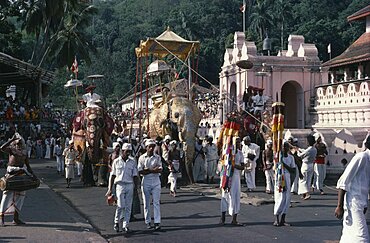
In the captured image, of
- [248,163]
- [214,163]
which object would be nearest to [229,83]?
[214,163]

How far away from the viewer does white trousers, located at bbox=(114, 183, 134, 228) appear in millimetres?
9164

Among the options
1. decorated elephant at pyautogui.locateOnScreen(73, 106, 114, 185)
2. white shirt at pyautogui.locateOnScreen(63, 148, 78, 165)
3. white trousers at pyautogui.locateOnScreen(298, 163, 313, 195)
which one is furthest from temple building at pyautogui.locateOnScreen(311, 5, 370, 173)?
white shirt at pyautogui.locateOnScreen(63, 148, 78, 165)

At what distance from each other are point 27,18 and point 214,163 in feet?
95.7

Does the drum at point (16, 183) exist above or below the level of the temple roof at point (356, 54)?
below

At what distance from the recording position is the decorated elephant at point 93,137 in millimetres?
16094

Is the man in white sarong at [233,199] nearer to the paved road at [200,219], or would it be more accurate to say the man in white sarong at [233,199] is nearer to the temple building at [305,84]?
the paved road at [200,219]

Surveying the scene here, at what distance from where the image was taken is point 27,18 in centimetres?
4181

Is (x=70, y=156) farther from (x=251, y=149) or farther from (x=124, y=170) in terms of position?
(x=124, y=170)

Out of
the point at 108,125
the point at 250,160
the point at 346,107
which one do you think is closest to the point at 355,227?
the point at 250,160

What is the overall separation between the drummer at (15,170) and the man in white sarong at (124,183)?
1702 millimetres

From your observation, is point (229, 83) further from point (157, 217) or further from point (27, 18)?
point (27, 18)

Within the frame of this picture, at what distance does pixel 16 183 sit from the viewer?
9.56m

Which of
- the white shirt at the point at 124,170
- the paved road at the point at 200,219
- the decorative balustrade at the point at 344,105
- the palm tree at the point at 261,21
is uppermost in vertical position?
the palm tree at the point at 261,21

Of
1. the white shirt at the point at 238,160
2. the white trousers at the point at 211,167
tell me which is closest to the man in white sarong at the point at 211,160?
the white trousers at the point at 211,167
